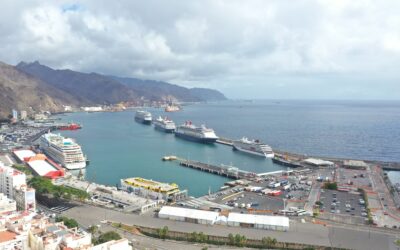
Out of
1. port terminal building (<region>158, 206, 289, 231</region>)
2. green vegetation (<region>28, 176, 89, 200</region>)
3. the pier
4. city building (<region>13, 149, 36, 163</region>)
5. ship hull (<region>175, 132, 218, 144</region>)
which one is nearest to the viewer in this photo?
port terminal building (<region>158, 206, 289, 231</region>)

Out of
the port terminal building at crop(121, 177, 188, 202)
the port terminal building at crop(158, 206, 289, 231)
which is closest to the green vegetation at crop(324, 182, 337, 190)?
the port terminal building at crop(158, 206, 289, 231)

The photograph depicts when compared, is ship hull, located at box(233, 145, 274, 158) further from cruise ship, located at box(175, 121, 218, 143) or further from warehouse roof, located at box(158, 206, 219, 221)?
warehouse roof, located at box(158, 206, 219, 221)

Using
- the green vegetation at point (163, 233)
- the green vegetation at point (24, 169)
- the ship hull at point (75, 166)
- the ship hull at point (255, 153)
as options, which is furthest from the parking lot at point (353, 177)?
the green vegetation at point (24, 169)

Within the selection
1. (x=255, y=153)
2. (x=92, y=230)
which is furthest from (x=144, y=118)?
(x=92, y=230)

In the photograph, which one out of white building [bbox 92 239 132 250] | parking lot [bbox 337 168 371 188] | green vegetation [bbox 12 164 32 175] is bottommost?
green vegetation [bbox 12 164 32 175]

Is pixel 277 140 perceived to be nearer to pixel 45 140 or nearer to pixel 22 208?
pixel 45 140

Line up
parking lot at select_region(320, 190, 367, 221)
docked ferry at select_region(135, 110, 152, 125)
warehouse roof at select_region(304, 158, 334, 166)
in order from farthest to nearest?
docked ferry at select_region(135, 110, 152, 125)
warehouse roof at select_region(304, 158, 334, 166)
parking lot at select_region(320, 190, 367, 221)

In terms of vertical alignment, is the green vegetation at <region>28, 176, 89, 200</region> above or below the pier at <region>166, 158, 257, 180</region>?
above
